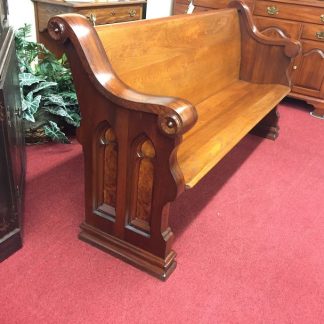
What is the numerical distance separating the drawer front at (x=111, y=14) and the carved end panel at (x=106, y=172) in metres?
1.66

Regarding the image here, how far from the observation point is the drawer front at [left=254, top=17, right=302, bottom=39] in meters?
3.22

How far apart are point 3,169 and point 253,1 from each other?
2809mm

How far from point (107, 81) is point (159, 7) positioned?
313 centimetres

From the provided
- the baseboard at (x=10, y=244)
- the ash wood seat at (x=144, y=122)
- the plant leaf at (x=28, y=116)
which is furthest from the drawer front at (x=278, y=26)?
the baseboard at (x=10, y=244)

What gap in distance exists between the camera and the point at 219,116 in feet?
6.49

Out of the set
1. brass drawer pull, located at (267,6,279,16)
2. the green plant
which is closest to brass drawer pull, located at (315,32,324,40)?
brass drawer pull, located at (267,6,279,16)

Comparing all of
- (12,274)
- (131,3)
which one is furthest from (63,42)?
(131,3)

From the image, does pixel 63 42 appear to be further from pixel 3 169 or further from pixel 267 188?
pixel 267 188

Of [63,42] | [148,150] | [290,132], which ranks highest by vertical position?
[63,42]

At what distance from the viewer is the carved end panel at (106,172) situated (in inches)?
58.3

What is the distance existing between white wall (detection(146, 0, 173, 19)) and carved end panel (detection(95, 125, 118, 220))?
9.83 ft

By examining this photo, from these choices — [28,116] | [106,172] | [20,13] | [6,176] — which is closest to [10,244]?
[6,176]

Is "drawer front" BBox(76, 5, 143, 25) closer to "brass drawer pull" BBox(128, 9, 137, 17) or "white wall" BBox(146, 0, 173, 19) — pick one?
"brass drawer pull" BBox(128, 9, 137, 17)

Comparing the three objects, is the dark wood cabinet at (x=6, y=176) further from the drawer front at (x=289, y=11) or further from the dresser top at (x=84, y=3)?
the drawer front at (x=289, y=11)
